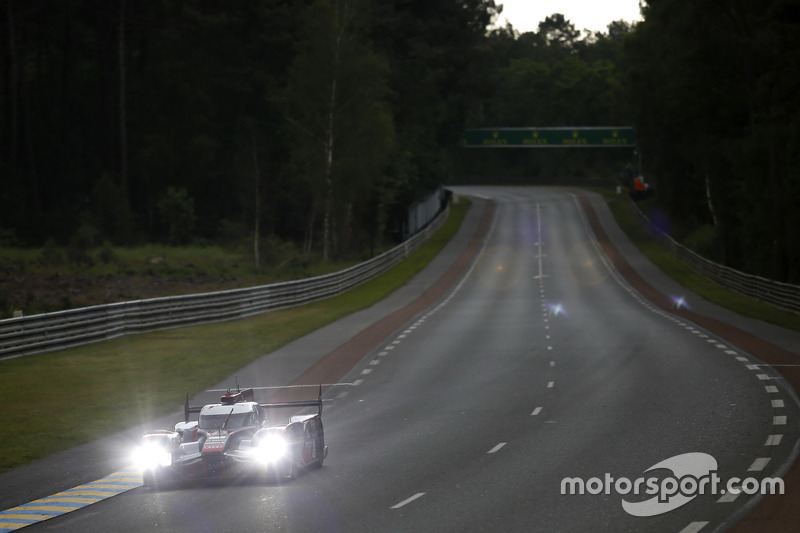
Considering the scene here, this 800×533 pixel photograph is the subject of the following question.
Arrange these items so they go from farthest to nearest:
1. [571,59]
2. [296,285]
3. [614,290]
Answer: 1. [571,59]
2. [614,290]
3. [296,285]

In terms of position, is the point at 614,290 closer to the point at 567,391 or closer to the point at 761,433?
the point at 567,391

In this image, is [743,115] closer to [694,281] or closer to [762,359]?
[694,281]

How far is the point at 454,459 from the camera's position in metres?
13.9

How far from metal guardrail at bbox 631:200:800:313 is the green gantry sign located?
5734 centimetres

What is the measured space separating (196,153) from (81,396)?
67.9 m

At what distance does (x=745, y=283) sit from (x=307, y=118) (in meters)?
32.5

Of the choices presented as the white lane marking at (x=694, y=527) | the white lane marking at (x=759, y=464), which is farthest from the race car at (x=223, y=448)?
the white lane marking at (x=759, y=464)

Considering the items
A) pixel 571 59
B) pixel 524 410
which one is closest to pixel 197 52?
pixel 524 410

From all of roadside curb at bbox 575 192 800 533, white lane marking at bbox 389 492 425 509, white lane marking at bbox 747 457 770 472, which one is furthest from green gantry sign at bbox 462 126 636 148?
white lane marking at bbox 389 492 425 509

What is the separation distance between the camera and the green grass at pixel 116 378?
55.6 feet

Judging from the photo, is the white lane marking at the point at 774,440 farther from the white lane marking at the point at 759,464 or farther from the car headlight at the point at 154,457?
the car headlight at the point at 154,457

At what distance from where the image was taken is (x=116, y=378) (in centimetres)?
2272

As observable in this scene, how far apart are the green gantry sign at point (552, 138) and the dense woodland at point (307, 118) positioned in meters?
17.1

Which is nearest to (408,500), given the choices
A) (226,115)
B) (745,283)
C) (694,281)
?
(745,283)
